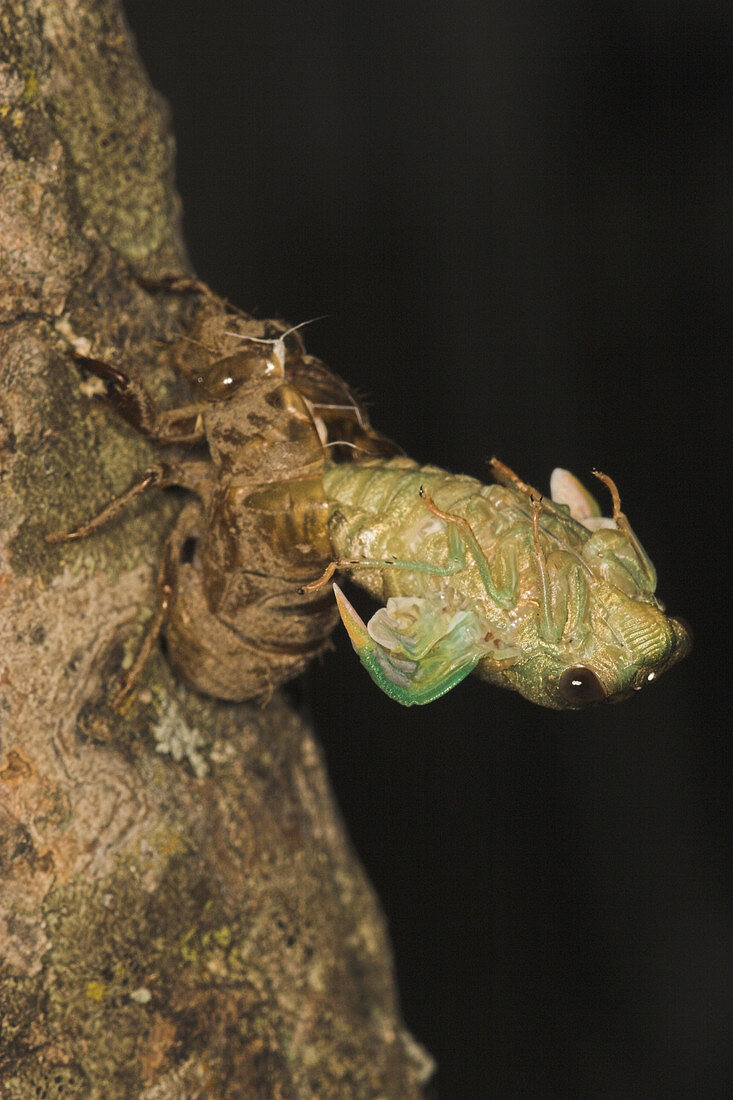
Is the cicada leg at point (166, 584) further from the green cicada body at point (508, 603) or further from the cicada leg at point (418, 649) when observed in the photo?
the cicada leg at point (418, 649)

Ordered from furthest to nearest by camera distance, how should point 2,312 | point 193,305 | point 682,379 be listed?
point 682,379
point 193,305
point 2,312

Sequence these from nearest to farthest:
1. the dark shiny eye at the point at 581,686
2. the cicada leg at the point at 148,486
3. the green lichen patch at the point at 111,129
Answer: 1. the dark shiny eye at the point at 581,686
2. the cicada leg at the point at 148,486
3. the green lichen patch at the point at 111,129

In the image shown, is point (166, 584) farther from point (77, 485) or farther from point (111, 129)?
→ point (111, 129)

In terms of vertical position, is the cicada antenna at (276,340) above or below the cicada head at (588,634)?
above

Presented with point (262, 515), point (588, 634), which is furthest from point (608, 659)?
point (262, 515)

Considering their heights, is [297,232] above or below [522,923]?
above

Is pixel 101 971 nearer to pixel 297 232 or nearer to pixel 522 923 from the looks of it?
pixel 522 923

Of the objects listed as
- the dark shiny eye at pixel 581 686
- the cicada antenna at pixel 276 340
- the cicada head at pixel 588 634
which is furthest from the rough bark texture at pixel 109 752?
the dark shiny eye at pixel 581 686

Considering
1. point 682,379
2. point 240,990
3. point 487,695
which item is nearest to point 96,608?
point 240,990
